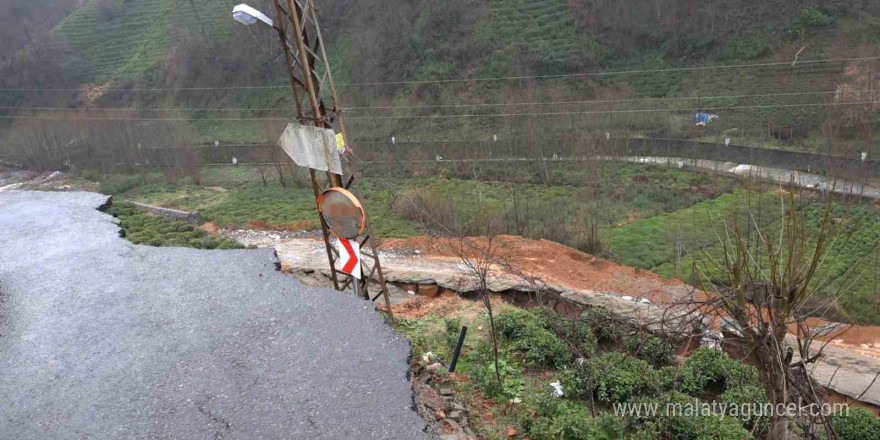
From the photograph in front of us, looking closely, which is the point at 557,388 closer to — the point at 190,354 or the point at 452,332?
the point at 452,332

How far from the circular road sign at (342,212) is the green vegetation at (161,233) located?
4401 mm

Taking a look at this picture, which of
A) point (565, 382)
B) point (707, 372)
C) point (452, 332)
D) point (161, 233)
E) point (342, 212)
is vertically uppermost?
point (342, 212)

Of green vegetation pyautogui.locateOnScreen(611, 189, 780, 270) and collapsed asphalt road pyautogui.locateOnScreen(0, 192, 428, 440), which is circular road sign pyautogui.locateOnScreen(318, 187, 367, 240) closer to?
collapsed asphalt road pyautogui.locateOnScreen(0, 192, 428, 440)

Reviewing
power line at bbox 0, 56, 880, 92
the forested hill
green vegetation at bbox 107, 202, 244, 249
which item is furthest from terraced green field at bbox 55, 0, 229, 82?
green vegetation at bbox 107, 202, 244, 249

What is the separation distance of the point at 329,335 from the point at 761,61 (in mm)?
39555

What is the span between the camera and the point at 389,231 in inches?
852

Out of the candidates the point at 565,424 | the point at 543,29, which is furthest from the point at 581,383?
the point at 543,29

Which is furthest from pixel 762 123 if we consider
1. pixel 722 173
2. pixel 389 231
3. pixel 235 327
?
pixel 235 327

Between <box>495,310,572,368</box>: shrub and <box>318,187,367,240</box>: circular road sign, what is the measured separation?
2.53 meters

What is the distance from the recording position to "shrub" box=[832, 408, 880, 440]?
7379 millimetres

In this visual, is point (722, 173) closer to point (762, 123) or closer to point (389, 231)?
point (762, 123)

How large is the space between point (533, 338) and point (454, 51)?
42.1 m

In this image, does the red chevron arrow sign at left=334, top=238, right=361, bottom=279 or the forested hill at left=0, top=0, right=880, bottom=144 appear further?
the forested hill at left=0, top=0, right=880, bottom=144

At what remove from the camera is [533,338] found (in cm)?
857
